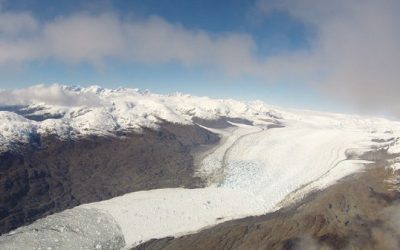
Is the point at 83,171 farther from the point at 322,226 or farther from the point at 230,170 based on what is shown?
the point at 322,226

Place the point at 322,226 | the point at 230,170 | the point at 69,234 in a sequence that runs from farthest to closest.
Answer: the point at 230,170, the point at 322,226, the point at 69,234

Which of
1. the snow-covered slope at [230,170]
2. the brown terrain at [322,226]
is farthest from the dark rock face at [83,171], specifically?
the brown terrain at [322,226]

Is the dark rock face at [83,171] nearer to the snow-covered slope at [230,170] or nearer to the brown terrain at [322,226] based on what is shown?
the snow-covered slope at [230,170]

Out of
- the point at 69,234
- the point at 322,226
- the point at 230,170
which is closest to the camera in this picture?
the point at 69,234

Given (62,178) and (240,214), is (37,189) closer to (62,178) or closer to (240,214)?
(62,178)

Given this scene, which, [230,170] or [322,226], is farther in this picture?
[230,170]

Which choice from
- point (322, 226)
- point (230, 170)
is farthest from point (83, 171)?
point (322, 226)

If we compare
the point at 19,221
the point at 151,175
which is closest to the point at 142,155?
the point at 151,175
